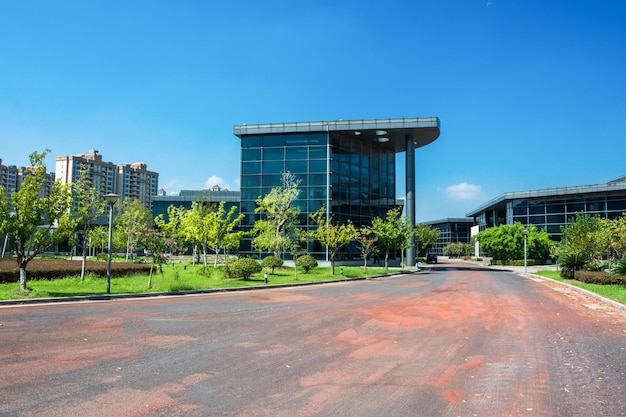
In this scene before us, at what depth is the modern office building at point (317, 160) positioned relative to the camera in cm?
5197

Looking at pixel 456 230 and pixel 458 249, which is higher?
pixel 456 230

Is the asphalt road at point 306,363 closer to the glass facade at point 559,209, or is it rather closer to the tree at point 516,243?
the tree at point 516,243

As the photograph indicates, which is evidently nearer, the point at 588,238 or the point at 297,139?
the point at 588,238

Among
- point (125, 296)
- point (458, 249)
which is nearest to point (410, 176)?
point (125, 296)

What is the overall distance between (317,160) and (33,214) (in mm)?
36743

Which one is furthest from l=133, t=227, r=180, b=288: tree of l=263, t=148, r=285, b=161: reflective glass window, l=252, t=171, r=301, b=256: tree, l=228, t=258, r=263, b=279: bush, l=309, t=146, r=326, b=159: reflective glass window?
l=309, t=146, r=326, b=159: reflective glass window

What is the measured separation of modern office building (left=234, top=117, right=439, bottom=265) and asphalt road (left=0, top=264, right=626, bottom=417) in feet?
123

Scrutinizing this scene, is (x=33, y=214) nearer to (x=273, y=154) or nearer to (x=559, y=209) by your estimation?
(x=273, y=154)

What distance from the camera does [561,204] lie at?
71875 mm

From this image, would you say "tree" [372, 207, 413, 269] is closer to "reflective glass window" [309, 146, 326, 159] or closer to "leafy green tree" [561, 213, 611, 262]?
"reflective glass window" [309, 146, 326, 159]

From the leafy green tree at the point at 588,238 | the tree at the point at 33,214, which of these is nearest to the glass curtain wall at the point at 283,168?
the leafy green tree at the point at 588,238

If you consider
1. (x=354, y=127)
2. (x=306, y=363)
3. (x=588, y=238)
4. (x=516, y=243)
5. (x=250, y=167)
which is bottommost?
(x=306, y=363)

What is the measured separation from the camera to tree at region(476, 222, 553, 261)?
66312 mm

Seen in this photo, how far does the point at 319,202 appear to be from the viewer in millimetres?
51562
